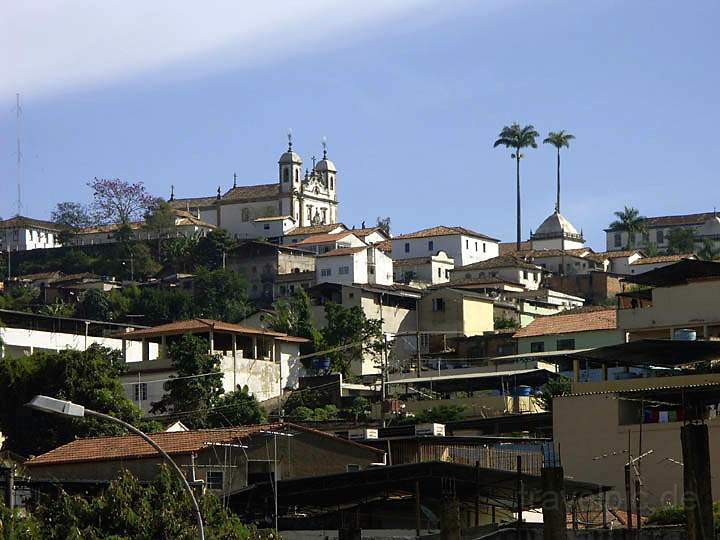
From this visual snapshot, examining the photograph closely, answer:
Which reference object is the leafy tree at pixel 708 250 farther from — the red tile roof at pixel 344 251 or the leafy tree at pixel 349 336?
the leafy tree at pixel 349 336

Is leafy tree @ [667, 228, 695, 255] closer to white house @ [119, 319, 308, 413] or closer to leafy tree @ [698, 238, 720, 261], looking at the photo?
leafy tree @ [698, 238, 720, 261]

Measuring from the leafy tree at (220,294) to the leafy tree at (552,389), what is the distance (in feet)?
176

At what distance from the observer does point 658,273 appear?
62594mm

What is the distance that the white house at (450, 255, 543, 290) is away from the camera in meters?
121

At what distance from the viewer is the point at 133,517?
3612cm

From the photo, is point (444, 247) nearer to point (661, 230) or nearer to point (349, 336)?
point (661, 230)

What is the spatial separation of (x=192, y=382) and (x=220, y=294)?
143ft

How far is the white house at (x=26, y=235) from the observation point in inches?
6147

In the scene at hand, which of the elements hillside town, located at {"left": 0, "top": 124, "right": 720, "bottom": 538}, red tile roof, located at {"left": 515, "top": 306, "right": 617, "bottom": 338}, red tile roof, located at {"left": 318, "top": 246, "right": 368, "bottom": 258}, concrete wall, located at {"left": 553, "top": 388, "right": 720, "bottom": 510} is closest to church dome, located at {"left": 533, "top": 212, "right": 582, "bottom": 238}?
hillside town, located at {"left": 0, "top": 124, "right": 720, "bottom": 538}

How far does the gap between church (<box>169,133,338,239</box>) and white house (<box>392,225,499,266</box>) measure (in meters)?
16.0

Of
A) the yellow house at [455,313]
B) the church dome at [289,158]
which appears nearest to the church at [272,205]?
the church dome at [289,158]

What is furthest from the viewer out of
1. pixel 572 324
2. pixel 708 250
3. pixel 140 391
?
pixel 708 250

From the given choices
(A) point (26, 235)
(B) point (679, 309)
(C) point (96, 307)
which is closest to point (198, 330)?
(B) point (679, 309)

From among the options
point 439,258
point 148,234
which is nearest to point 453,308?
point 439,258
